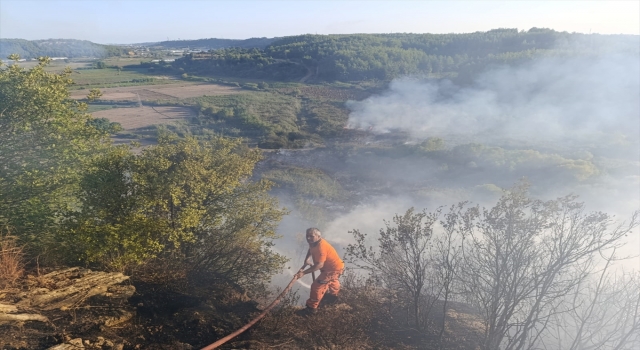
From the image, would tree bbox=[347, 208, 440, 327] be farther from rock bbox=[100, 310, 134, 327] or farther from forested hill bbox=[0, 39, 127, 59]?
forested hill bbox=[0, 39, 127, 59]

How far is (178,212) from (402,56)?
6338 centimetres

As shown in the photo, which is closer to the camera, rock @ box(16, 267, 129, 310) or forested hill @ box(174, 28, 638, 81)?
rock @ box(16, 267, 129, 310)

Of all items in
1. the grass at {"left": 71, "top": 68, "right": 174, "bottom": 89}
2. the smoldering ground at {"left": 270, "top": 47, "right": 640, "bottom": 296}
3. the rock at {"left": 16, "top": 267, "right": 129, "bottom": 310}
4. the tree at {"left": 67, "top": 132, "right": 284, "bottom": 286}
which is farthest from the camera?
the grass at {"left": 71, "top": 68, "right": 174, "bottom": 89}

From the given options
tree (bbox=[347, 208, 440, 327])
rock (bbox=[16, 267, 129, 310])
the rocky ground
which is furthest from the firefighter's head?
rock (bbox=[16, 267, 129, 310])

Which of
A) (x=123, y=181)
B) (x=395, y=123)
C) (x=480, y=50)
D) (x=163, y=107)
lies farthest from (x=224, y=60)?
(x=123, y=181)

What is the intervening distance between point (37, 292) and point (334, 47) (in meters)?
76.0

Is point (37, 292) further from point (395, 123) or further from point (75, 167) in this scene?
point (395, 123)

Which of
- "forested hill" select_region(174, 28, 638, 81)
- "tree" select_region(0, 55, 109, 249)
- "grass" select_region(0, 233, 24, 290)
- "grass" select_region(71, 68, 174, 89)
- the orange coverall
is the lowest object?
the orange coverall

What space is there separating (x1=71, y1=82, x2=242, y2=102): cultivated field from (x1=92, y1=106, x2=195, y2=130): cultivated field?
21.4 ft

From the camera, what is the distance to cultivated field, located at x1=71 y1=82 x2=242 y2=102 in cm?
4966

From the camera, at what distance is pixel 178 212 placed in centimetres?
739

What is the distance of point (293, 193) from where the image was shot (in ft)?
59.2

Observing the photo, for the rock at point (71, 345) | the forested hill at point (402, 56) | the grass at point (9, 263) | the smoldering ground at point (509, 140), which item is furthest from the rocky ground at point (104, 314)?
the forested hill at point (402, 56)

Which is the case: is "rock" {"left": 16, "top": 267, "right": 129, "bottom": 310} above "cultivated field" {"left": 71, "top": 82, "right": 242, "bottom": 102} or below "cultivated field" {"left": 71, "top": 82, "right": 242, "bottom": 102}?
below
